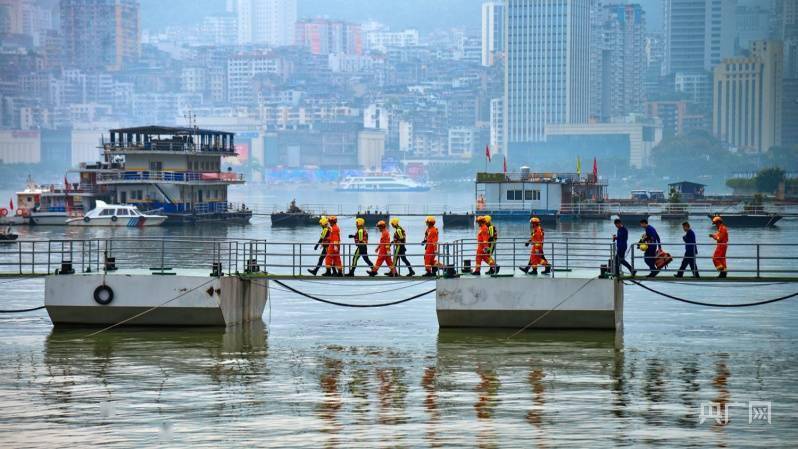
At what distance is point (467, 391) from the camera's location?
2780 cm

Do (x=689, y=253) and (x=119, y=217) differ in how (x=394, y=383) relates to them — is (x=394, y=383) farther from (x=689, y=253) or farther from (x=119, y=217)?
(x=119, y=217)

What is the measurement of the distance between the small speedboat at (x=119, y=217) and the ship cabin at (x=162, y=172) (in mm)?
2953

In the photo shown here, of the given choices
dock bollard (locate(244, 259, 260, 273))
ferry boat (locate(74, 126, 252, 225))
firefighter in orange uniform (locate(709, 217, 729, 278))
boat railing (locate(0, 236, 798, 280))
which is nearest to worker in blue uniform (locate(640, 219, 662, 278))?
boat railing (locate(0, 236, 798, 280))

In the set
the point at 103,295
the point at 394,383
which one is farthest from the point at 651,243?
the point at 103,295

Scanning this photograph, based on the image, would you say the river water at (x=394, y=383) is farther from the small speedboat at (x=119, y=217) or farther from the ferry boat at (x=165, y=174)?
the ferry boat at (x=165, y=174)

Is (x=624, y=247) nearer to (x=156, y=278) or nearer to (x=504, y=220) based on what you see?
(x=156, y=278)

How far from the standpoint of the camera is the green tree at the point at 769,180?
17625cm

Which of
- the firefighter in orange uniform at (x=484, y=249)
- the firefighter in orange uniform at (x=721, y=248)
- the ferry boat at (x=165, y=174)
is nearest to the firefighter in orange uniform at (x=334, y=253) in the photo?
the firefighter in orange uniform at (x=484, y=249)

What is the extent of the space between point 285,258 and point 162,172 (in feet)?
158

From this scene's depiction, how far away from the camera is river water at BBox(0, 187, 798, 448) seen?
2384cm

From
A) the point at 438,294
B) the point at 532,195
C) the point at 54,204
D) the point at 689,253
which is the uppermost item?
the point at 532,195

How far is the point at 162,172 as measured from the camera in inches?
4594

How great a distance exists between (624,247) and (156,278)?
11.5 meters

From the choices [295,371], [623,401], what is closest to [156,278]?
[295,371]
